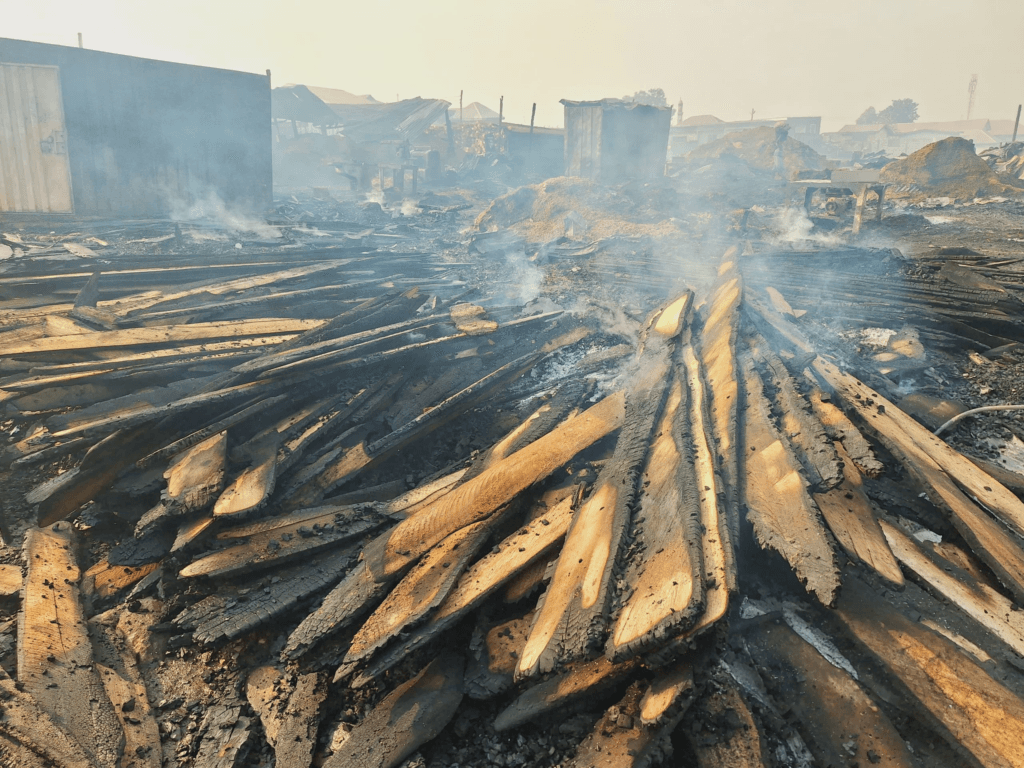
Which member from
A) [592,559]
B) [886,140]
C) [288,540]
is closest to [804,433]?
[592,559]

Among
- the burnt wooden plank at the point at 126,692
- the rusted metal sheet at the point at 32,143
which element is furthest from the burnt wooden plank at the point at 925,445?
the rusted metal sheet at the point at 32,143

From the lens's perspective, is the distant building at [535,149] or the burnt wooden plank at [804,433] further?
the distant building at [535,149]

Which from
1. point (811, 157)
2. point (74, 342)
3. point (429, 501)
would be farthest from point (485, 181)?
point (429, 501)

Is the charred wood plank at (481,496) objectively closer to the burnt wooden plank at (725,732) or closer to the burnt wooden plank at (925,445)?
the burnt wooden plank at (725,732)

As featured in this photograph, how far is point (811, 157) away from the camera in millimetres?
35312

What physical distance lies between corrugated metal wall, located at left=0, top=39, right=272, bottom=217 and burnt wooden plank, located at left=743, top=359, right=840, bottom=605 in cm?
1655

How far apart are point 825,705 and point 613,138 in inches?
886

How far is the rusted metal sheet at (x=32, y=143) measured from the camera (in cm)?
1262

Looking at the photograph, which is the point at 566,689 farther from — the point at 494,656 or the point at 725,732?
the point at 725,732

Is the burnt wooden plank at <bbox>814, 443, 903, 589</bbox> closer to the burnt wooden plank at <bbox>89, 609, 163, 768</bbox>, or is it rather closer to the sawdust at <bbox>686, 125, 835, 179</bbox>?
the burnt wooden plank at <bbox>89, 609, 163, 768</bbox>

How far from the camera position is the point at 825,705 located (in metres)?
2.24

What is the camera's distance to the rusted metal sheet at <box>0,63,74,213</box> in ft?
41.4

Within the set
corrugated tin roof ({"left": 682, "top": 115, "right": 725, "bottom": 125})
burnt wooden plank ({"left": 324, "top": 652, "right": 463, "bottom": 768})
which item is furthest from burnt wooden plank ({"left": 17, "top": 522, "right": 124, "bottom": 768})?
corrugated tin roof ({"left": 682, "top": 115, "right": 725, "bottom": 125})

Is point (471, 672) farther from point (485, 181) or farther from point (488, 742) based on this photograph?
point (485, 181)
